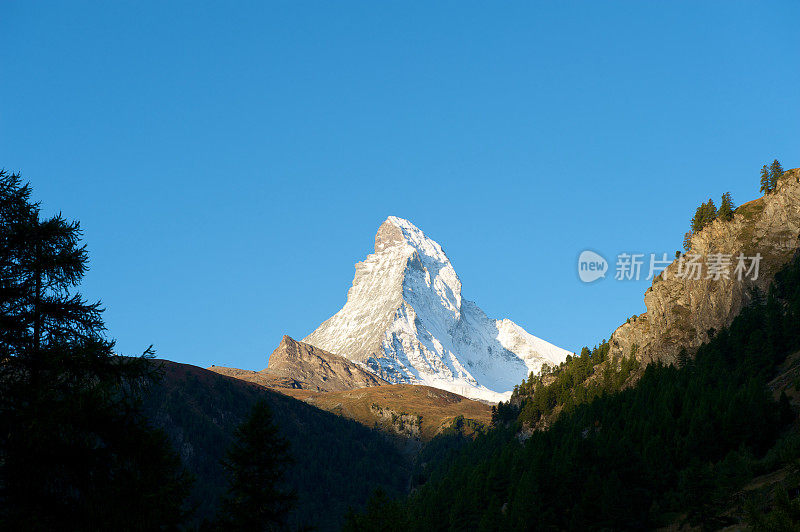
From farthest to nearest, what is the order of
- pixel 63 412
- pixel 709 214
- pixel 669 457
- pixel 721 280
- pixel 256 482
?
pixel 709 214, pixel 721 280, pixel 669 457, pixel 256 482, pixel 63 412

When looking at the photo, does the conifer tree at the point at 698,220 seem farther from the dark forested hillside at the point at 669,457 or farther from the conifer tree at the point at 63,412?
the conifer tree at the point at 63,412

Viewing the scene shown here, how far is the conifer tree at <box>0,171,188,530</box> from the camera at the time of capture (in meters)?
16.8

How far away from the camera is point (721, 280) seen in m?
171

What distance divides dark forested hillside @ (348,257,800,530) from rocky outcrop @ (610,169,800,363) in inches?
245

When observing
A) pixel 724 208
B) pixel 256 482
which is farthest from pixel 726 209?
pixel 256 482

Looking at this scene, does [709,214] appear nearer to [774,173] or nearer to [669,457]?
[774,173]

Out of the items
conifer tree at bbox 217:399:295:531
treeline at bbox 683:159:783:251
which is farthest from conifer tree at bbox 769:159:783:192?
conifer tree at bbox 217:399:295:531

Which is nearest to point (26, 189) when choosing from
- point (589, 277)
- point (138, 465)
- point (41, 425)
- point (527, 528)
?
point (41, 425)

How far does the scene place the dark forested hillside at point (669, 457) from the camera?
73.1 m

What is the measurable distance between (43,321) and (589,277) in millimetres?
153706

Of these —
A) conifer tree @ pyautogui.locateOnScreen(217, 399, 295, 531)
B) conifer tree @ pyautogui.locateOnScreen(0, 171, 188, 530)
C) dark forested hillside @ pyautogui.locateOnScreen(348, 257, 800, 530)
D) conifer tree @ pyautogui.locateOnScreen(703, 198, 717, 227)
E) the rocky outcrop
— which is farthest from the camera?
conifer tree @ pyautogui.locateOnScreen(703, 198, 717, 227)

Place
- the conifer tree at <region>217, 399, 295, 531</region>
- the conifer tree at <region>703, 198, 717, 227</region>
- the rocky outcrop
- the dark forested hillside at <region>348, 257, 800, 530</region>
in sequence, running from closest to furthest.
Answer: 1. the conifer tree at <region>217, 399, 295, 531</region>
2. the dark forested hillside at <region>348, 257, 800, 530</region>
3. the rocky outcrop
4. the conifer tree at <region>703, 198, 717, 227</region>

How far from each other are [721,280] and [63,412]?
6956 inches

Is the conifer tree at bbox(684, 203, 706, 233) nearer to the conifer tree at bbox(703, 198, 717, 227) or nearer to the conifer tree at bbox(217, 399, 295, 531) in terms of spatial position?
the conifer tree at bbox(703, 198, 717, 227)
